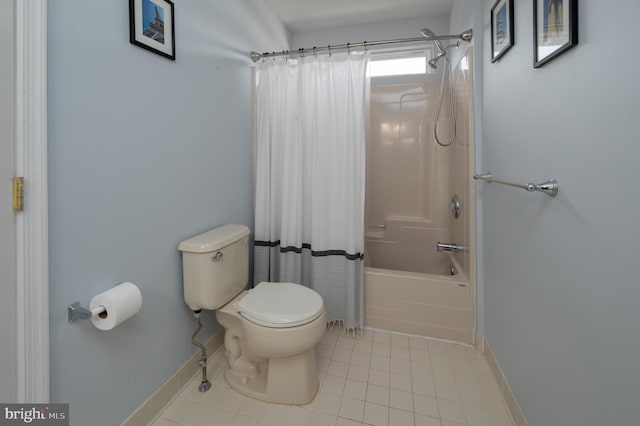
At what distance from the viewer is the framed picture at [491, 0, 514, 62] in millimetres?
1317

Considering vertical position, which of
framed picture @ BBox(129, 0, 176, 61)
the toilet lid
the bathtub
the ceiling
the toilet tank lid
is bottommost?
the bathtub

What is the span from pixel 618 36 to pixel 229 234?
1588 mm

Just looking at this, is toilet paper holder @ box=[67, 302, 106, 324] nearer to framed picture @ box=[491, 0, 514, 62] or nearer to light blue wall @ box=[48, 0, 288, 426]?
light blue wall @ box=[48, 0, 288, 426]

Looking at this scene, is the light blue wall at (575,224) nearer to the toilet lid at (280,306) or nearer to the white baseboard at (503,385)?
the white baseboard at (503,385)

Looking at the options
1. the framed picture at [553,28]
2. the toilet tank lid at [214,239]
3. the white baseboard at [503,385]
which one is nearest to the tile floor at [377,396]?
the white baseboard at [503,385]

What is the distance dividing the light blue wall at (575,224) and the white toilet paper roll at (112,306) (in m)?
1.46

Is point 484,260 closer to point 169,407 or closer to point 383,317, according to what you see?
point 383,317

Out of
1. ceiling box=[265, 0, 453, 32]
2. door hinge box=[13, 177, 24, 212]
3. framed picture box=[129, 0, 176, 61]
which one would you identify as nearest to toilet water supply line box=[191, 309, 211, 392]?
door hinge box=[13, 177, 24, 212]

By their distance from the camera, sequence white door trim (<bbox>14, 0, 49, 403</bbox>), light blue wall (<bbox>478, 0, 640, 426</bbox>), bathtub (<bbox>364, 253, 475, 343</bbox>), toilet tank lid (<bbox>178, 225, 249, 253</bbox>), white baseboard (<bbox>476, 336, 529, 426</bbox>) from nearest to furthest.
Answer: light blue wall (<bbox>478, 0, 640, 426</bbox>) → white door trim (<bbox>14, 0, 49, 403</bbox>) → white baseboard (<bbox>476, 336, 529, 426</bbox>) → toilet tank lid (<bbox>178, 225, 249, 253</bbox>) → bathtub (<bbox>364, 253, 475, 343</bbox>)

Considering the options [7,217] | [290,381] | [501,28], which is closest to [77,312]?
[7,217]

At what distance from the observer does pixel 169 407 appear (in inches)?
55.3

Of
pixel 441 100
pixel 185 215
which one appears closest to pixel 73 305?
pixel 185 215

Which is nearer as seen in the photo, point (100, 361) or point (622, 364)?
point (622, 364)

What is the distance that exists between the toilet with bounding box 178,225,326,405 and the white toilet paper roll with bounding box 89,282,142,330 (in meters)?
0.38
